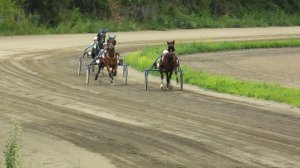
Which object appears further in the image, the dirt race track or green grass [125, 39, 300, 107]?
green grass [125, 39, 300, 107]

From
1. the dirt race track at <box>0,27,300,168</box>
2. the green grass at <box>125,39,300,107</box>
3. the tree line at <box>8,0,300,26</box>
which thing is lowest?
the green grass at <box>125,39,300,107</box>

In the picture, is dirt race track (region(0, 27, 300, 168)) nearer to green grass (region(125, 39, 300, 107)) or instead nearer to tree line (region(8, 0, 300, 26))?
green grass (region(125, 39, 300, 107))

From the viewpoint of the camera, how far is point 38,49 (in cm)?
3366

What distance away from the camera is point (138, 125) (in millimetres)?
12703

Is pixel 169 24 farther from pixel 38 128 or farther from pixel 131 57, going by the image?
pixel 38 128

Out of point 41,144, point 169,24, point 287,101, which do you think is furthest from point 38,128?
point 169,24

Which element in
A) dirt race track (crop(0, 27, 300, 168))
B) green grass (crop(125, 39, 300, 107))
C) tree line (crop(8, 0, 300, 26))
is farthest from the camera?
tree line (crop(8, 0, 300, 26))

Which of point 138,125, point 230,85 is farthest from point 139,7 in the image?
point 138,125

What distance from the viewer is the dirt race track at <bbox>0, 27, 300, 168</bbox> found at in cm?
997

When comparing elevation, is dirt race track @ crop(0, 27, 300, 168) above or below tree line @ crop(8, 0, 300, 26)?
below

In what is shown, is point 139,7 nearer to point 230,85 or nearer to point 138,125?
point 230,85

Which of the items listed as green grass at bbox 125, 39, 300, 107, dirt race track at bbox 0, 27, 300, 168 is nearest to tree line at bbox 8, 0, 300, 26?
green grass at bbox 125, 39, 300, 107

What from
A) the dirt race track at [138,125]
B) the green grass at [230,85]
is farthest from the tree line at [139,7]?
the dirt race track at [138,125]

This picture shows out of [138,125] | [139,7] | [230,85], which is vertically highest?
[139,7]
